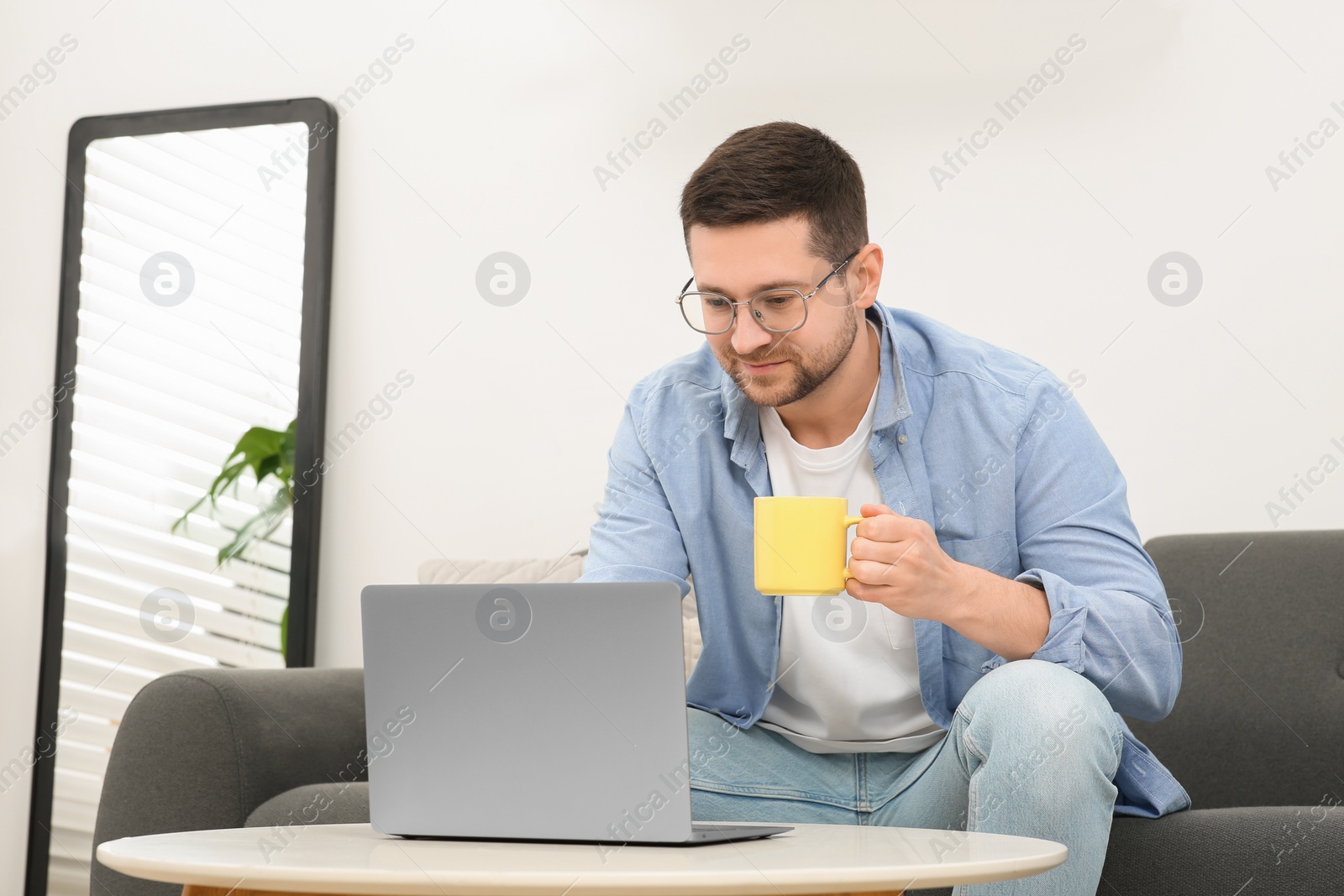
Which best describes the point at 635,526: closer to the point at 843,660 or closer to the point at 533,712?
the point at 843,660

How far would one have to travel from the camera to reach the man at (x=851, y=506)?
125cm

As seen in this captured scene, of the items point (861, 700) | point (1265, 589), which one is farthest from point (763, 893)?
point (1265, 589)

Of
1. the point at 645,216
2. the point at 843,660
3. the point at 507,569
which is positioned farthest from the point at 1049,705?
the point at 645,216

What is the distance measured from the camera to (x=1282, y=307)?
2158 mm

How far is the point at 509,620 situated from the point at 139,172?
2391 mm

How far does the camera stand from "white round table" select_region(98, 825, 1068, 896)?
75 cm

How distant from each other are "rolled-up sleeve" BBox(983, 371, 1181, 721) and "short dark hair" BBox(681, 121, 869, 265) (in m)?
0.31

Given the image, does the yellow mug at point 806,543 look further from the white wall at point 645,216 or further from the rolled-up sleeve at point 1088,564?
the white wall at point 645,216

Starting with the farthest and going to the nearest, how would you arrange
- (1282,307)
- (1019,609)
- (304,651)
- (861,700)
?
(304,651), (1282,307), (861,700), (1019,609)

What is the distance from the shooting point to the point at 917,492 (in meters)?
1.46

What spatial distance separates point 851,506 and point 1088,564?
11.5 inches

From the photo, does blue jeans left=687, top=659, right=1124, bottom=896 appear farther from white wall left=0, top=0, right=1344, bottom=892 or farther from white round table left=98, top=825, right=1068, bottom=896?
white wall left=0, top=0, right=1344, bottom=892

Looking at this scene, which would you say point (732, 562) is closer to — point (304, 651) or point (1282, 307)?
point (1282, 307)

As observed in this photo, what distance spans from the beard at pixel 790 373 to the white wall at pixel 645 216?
97 cm
